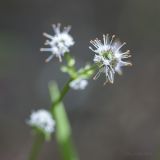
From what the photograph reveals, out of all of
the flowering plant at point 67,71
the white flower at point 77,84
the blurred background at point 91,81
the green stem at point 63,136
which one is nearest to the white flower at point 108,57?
the flowering plant at point 67,71

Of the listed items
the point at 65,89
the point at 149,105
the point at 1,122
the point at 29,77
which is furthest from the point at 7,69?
the point at 65,89

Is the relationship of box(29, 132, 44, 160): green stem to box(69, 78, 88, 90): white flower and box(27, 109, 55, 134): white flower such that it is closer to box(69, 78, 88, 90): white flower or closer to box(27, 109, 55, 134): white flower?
box(27, 109, 55, 134): white flower

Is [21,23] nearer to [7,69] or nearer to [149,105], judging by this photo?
[7,69]

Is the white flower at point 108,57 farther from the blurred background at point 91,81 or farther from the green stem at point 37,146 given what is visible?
the blurred background at point 91,81

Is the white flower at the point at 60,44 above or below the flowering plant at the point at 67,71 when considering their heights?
above

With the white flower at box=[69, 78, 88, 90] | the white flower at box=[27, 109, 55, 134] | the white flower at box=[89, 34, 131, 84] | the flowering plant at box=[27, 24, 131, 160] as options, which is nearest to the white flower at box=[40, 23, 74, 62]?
the flowering plant at box=[27, 24, 131, 160]

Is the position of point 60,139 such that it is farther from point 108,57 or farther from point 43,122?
point 108,57
